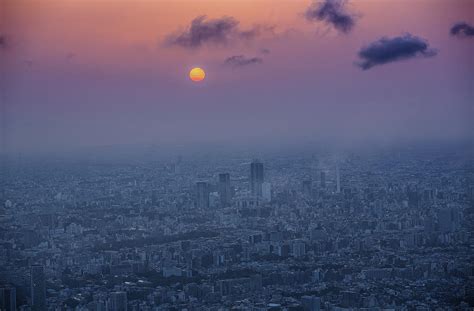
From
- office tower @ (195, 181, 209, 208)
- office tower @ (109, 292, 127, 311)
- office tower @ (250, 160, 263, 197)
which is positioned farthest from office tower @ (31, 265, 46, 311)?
office tower @ (250, 160, 263, 197)

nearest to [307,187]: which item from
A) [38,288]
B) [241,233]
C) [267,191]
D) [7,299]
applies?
[267,191]

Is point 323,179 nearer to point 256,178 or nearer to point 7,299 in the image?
point 256,178

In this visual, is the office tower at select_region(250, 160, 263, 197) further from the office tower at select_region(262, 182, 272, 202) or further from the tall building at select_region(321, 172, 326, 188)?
the tall building at select_region(321, 172, 326, 188)

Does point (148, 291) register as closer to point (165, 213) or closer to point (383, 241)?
point (165, 213)

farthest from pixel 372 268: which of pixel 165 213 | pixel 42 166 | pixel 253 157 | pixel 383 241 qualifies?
pixel 42 166

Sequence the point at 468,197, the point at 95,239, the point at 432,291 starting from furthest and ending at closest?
the point at 468,197, the point at 95,239, the point at 432,291

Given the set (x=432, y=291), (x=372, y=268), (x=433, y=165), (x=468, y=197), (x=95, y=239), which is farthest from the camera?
(x=433, y=165)
